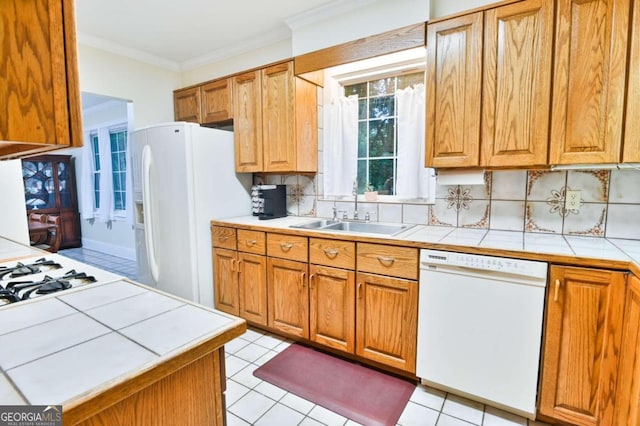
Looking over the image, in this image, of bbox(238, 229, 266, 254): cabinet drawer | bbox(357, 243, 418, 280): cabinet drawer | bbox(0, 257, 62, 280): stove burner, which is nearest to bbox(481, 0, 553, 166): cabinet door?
bbox(357, 243, 418, 280): cabinet drawer

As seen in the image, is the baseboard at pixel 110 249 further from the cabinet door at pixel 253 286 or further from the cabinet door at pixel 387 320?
the cabinet door at pixel 387 320

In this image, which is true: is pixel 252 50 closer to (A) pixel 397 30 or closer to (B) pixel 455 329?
(A) pixel 397 30

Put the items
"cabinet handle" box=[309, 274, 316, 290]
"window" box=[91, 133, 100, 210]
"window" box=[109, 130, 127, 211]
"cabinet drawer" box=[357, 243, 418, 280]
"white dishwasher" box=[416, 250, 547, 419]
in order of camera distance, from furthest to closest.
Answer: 1. "window" box=[91, 133, 100, 210]
2. "window" box=[109, 130, 127, 211]
3. "cabinet handle" box=[309, 274, 316, 290]
4. "cabinet drawer" box=[357, 243, 418, 280]
5. "white dishwasher" box=[416, 250, 547, 419]

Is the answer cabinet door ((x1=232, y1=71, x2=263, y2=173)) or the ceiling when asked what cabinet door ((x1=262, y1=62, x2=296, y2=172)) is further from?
the ceiling

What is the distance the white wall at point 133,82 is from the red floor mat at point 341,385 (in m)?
2.81

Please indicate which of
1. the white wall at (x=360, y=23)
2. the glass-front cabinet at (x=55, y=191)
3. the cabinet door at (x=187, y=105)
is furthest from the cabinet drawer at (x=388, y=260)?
the glass-front cabinet at (x=55, y=191)

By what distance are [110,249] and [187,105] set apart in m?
3.52

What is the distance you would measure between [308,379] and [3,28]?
2060 millimetres

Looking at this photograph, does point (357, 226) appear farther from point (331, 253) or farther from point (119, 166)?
point (119, 166)

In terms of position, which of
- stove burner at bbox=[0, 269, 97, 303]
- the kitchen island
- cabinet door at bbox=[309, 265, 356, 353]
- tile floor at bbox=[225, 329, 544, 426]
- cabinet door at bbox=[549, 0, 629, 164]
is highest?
cabinet door at bbox=[549, 0, 629, 164]

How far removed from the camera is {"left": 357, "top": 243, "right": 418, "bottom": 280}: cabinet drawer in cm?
187

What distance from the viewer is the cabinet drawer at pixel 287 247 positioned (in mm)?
2271

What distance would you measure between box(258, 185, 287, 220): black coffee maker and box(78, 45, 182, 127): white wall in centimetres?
161

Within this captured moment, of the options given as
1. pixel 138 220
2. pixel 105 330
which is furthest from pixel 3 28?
pixel 138 220
